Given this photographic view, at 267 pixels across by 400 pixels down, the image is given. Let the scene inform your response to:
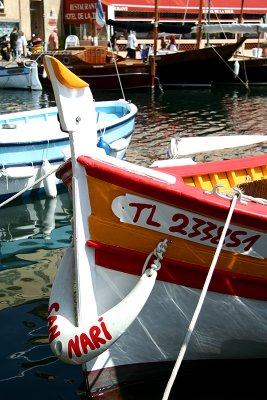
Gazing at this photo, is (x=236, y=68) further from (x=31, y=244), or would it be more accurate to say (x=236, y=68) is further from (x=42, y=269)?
(x=42, y=269)

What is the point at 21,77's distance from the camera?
25.2 meters

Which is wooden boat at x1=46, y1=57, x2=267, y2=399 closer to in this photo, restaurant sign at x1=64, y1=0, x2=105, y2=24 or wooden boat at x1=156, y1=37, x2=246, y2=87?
wooden boat at x1=156, y1=37, x2=246, y2=87

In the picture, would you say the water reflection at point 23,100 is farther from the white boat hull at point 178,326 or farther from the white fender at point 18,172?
the white boat hull at point 178,326

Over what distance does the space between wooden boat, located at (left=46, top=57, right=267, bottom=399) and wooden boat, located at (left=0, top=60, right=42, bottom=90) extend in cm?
2050

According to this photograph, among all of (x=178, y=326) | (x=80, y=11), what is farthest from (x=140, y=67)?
(x=178, y=326)

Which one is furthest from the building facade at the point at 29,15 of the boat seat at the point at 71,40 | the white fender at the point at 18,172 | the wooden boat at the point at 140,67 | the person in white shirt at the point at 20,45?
the white fender at the point at 18,172

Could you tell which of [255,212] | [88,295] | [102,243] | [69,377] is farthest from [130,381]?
[255,212]

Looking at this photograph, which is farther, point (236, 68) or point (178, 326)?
point (236, 68)

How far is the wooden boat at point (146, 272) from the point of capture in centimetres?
450

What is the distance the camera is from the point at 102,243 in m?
4.72

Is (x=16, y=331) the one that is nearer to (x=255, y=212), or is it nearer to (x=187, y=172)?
(x=187, y=172)

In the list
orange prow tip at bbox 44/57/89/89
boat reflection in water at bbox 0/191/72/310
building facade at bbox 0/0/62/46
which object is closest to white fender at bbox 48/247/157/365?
orange prow tip at bbox 44/57/89/89

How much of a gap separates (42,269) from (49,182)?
291 centimetres

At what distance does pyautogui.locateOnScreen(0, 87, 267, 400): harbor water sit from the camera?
5305 millimetres
